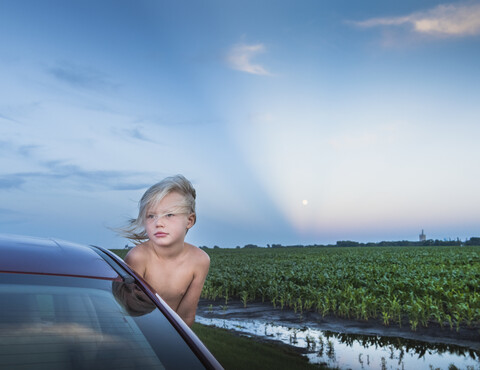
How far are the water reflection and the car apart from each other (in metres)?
6.23

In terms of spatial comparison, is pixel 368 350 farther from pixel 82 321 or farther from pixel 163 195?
pixel 82 321

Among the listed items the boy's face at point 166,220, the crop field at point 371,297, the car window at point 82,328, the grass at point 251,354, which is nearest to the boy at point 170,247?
the boy's face at point 166,220

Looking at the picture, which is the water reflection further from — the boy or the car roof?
the car roof

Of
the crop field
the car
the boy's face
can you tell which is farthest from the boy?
the crop field

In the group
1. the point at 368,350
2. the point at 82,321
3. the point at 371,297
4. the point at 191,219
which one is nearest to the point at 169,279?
the point at 191,219

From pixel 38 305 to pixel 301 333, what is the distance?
8.71 metres

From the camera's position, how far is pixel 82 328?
154 centimetres

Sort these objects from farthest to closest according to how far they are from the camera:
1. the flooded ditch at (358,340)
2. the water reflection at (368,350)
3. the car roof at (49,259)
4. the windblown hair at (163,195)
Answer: the flooded ditch at (358,340) < the water reflection at (368,350) < the windblown hair at (163,195) < the car roof at (49,259)

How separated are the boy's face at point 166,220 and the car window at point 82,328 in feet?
3.87

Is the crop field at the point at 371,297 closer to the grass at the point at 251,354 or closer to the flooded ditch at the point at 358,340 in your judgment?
the flooded ditch at the point at 358,340

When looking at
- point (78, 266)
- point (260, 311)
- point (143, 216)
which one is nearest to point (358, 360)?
point (260, 311)

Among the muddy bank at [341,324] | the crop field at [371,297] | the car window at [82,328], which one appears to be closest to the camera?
the car window at [82,328]

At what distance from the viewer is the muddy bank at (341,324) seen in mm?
9289

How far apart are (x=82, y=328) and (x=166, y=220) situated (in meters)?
1.46
